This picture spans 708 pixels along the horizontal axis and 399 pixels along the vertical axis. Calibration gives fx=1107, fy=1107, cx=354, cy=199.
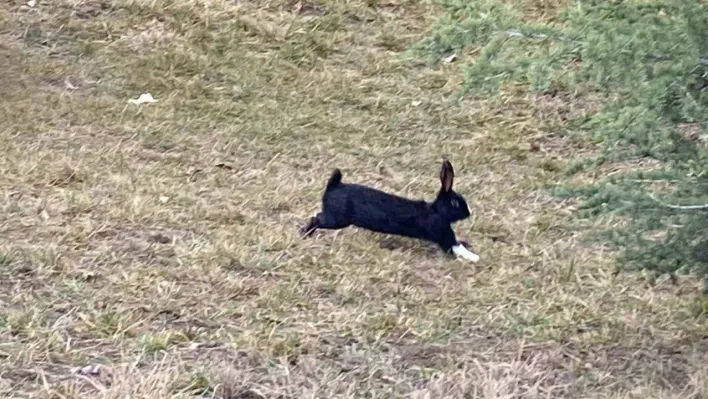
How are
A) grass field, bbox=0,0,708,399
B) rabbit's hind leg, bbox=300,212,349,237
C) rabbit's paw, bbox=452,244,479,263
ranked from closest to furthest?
grass field, bbox=0,0,708,399, rabbit's paw, bbox=452,244,479,263, rabbit's hind leg, bbox=300,212,349,237

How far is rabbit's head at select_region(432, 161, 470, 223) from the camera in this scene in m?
4.51

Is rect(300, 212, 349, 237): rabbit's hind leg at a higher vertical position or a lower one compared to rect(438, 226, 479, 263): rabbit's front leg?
lower

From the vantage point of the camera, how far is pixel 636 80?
3055mm

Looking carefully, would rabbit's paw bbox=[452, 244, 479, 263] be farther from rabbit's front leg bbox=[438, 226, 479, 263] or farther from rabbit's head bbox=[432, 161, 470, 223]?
rabbit's head bbox=[432, 161, 470, 223]

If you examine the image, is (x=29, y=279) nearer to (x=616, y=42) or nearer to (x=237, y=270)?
(x=237, y=270)

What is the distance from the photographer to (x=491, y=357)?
11.6 ft

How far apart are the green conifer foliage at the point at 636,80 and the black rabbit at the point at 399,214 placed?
944 millimetres

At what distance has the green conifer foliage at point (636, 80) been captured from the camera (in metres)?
3.04

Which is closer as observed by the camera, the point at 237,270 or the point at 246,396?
the point at 246,396

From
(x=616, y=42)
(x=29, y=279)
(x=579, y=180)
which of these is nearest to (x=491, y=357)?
(x=616, y=42)

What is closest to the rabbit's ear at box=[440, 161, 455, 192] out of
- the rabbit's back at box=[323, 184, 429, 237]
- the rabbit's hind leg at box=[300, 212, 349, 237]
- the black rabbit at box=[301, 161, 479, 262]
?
the black rabbit at box=[301, 161, 479, 262]

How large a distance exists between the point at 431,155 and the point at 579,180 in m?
0.85

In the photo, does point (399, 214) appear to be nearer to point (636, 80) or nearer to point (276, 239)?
point (276, 239)

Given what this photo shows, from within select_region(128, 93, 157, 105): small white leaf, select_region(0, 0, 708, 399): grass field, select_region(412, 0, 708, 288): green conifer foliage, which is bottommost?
select_region(128, 93, 157, 105): small white leaf
